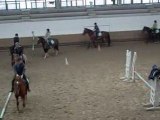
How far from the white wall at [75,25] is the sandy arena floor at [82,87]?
2246mm

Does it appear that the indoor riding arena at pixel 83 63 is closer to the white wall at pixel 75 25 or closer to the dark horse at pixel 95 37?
the white wall at pixel 75 25

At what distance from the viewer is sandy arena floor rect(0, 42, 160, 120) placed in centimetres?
1023

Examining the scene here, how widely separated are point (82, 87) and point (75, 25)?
30.7 ft

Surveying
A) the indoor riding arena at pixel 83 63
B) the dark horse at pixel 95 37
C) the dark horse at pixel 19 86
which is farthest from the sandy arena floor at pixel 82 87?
the dark horse at pixel 95 37

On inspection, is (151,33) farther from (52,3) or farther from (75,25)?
(52,3)

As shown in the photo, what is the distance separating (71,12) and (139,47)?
177 inches

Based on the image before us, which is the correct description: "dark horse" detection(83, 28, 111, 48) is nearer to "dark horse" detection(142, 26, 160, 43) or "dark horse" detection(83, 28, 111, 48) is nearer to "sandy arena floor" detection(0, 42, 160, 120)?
"sandy arena floor" detection(0, 42, 160, 120)

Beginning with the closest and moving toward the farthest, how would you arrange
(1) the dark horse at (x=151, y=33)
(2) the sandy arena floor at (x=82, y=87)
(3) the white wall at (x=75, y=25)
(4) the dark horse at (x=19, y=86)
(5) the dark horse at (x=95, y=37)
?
1. (4) the dark horse at (x=19, y=86)
2. (2) the sandy arena floor at (x=82, y=87)
3. (5) the dark horse at (x=95, y=37)
4. (3) the white wall at (x=75, y=25)
5. (1) the dark horse at (x=151, y=33)

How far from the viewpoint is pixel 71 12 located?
70.6 ft

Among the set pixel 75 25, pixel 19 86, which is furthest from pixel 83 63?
pixel 19 86

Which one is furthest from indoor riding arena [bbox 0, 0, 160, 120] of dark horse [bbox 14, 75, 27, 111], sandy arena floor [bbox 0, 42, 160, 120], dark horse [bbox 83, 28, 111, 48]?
dark horse [bbox 14, 75, 27, 111]

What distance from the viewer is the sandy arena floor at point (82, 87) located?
10.2 metres

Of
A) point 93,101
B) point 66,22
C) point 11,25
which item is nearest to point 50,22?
point 66,22

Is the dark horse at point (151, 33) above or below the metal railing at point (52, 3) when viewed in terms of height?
below
